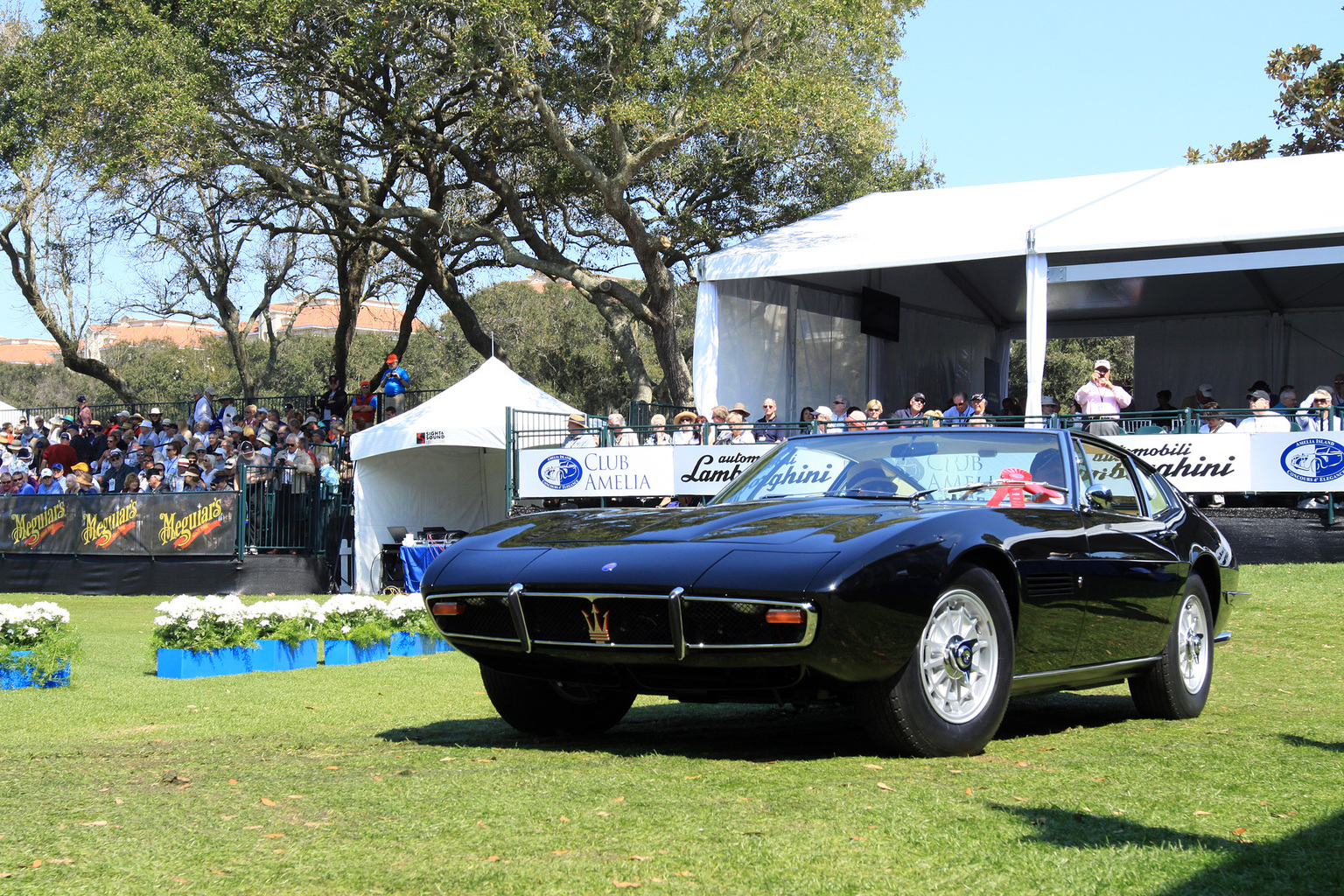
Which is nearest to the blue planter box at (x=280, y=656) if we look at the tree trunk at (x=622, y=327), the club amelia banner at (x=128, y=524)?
the club amelia banner at (x=128, y=524)

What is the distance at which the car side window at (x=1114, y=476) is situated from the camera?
19.7 ft

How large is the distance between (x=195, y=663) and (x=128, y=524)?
38.1ft

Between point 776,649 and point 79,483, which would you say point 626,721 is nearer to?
point 776,649

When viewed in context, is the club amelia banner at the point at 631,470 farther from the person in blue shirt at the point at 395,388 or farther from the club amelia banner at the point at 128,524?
the person in blue shirt at the point at 395,388

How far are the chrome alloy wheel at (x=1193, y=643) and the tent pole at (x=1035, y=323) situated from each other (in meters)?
11.3

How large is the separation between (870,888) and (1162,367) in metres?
27.2

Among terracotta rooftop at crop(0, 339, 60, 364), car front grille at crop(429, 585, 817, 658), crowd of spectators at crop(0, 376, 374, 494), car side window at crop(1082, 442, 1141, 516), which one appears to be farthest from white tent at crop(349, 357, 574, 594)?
terracotta rooftop at crop(0, 339, 60, 364)

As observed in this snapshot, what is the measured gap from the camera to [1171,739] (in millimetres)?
5250

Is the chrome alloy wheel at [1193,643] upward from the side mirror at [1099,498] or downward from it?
downward

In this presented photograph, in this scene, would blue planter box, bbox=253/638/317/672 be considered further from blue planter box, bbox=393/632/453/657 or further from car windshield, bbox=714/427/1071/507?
car windshield, bbox=714/427/1071/507

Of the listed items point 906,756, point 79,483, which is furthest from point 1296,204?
point 79,483

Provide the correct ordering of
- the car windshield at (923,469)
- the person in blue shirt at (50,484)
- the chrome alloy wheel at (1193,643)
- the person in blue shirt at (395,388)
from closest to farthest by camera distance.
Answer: the car windshield at (923,469), the chrome alloy wheel at (1193,643), the person in blue shirt at (395,388), the person in blue shirt at (50,484)

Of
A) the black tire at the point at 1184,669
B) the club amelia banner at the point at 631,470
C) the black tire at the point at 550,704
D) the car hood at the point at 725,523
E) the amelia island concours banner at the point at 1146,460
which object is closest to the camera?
the car hood at the point at 725,523

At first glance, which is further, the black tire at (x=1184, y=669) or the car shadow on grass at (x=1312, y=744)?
the black tire at (x=1184, y=669)
